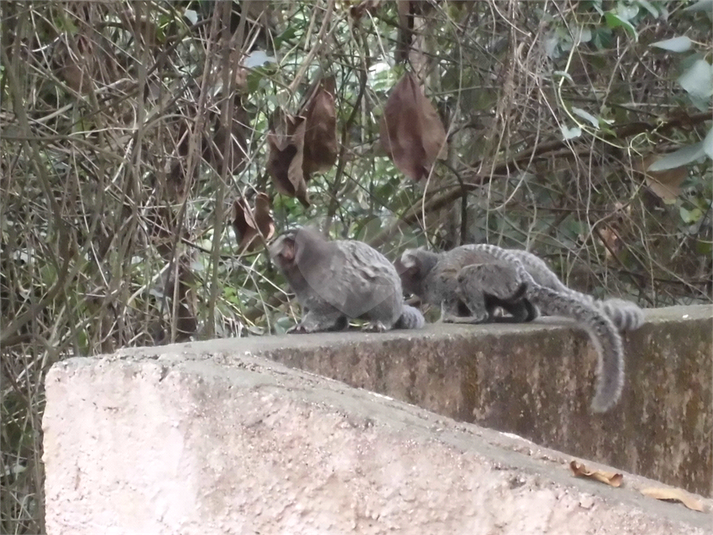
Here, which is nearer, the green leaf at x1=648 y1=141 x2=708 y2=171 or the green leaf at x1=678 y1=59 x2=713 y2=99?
the green leaf at x1=678 y1=59 x2=713 y2=99

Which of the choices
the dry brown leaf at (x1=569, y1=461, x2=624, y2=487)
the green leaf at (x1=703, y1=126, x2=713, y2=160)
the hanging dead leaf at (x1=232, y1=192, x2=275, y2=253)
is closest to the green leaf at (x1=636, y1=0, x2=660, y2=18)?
the green leaf at (x1=703, y1=126, x2=713, y2=160)

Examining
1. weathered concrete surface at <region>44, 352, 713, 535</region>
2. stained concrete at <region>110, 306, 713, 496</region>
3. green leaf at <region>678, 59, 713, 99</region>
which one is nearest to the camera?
weathered concrete surface at <region>44, 352, 713, 535</region>

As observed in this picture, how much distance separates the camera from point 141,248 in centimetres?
340

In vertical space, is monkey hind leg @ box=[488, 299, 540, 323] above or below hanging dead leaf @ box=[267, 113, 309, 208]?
below

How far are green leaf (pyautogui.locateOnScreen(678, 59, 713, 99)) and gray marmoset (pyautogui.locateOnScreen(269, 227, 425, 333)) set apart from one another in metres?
1.15

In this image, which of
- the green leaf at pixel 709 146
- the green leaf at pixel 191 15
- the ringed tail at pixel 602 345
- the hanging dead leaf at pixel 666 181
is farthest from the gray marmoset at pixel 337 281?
the hanging dead leaf at pixel 666 181

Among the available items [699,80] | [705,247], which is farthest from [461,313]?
[705,247]

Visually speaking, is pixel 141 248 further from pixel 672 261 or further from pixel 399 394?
pixel 672 261

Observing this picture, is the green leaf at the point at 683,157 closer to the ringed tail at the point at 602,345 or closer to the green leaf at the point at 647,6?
the green leaf at the point at 647,6

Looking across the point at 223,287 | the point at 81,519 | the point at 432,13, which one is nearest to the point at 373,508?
the point at 81,519

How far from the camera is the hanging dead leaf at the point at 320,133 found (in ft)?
10.0

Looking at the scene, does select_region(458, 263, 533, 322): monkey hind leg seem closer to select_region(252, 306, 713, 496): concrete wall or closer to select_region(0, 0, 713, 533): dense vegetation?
select_region(252, 306, 713, 496): concrete wall

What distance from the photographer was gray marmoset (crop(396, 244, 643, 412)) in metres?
2.80

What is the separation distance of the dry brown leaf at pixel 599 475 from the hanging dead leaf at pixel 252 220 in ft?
6.13
